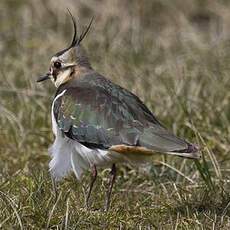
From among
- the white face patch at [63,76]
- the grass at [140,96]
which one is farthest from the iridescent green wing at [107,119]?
the grass at [140,96]

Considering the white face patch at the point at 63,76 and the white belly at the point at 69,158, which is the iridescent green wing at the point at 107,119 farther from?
the white face patch at the point at 63,76

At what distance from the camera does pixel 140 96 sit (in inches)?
301

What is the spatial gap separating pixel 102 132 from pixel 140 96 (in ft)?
7.11

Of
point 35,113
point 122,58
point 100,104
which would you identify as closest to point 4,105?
point 35,113

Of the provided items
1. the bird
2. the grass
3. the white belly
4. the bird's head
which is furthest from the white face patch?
the grass

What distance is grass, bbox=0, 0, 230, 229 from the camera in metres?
5.48

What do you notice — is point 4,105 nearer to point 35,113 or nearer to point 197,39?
point 35,113

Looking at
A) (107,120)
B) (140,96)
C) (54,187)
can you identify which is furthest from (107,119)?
(140,96)

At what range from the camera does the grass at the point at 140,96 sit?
5.48 m

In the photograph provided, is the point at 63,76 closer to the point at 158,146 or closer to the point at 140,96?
the point at 158,146

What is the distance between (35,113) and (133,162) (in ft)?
7.20

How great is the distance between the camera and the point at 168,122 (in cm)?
731

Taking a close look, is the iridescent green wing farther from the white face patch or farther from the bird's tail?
the white face patch

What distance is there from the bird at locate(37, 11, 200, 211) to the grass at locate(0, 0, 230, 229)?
0.23 m
